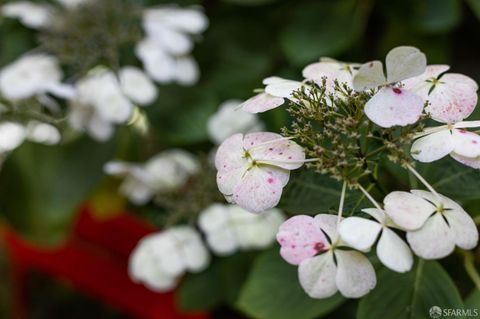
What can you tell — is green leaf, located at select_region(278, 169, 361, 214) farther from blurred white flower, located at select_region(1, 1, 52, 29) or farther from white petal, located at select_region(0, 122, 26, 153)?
blurred white flower, located at select_region(1, 1, 52, 29)

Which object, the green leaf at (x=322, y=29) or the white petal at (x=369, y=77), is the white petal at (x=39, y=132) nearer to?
the green leaf at (x=322, y=29)

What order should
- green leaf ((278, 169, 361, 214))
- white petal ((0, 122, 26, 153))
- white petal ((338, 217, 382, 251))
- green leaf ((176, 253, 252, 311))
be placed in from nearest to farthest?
white petal ((338, 217, 382, 251)) → green leaf ((278, 169, 361, 214)) → white petal ((0, 122, 26, 153)) → green leaf ((176, 253, 252, 311))

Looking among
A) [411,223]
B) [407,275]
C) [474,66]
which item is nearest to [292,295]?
[407,275]

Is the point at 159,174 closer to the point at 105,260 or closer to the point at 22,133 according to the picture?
the point at 22,133

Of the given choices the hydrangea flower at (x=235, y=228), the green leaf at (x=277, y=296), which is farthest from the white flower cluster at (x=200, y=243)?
the green leaf at (x=277, y=296)

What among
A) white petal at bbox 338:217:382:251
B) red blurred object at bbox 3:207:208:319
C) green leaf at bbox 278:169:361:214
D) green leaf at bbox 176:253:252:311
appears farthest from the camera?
red blurred object at bbox 3:207:208:319

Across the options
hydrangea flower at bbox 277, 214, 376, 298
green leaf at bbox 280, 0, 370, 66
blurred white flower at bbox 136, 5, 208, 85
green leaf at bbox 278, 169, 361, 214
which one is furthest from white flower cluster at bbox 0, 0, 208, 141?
hydrangea flower at bbox 277, 214, 376, 298
